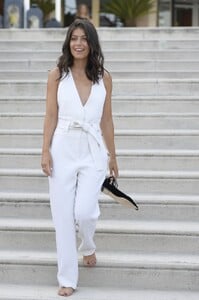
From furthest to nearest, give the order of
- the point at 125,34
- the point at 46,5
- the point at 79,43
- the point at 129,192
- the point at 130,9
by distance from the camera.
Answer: the point at 130,9 < the point at 46,5 < the point at 125,34 < the point at 129,192 < the point at 79,43

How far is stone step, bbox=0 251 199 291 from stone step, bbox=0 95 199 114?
188 cm

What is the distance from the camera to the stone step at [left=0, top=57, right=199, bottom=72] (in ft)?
19.6

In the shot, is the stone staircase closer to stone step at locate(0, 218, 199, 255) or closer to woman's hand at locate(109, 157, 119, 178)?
stone step at locate(0, 218, 199, 255)

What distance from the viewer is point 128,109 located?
495cm

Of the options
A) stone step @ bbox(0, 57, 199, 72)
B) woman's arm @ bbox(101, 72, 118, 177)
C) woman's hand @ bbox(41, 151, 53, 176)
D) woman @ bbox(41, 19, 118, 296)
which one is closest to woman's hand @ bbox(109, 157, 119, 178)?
woman's arm @ bbox(101, 72, 118, 177)

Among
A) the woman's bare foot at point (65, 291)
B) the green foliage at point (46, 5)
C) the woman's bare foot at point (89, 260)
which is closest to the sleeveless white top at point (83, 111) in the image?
the woman's bare foot at point (89, 260)

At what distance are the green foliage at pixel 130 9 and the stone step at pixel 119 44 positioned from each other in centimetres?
475

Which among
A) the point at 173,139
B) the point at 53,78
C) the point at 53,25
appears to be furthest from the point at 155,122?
the point at 53,25

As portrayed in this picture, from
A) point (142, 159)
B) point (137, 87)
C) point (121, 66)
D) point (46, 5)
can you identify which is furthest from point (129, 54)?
point (46, 5)

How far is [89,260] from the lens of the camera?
3.22m

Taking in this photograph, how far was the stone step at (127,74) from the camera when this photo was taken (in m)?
5.80

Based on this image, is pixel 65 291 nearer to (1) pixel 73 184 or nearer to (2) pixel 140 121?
(1) pixel 73 184

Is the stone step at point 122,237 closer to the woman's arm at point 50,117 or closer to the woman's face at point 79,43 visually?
the woman's arm at point 50,117

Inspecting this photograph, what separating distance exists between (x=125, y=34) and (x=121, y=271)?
420 centimetres
